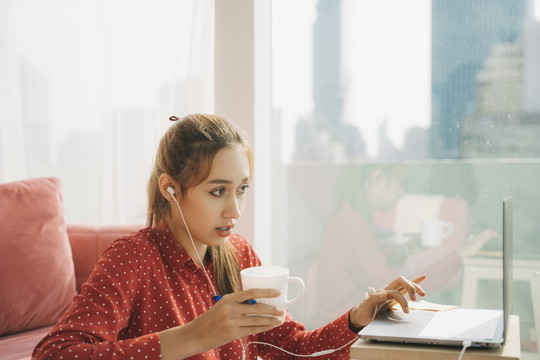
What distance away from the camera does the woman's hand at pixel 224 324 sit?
101 cm

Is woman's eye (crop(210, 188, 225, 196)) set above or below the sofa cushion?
above

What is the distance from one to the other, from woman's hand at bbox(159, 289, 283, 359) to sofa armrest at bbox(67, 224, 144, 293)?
3.45 feet

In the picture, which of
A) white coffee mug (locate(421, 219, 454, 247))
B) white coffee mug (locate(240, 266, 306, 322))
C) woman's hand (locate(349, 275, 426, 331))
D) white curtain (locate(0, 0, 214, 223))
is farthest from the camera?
white curtain (locate(0, 0, 214, 223))

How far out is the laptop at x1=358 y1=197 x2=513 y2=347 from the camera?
0.96 m

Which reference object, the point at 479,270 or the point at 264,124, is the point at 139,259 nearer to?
the point at 264,124

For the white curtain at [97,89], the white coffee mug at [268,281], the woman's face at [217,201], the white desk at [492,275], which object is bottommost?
the white desk at [492,275]

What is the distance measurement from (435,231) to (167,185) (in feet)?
4.35

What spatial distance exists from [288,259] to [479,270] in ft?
2.73

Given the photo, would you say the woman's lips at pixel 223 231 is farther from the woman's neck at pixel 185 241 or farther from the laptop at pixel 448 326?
the laptop at pixel 448 326

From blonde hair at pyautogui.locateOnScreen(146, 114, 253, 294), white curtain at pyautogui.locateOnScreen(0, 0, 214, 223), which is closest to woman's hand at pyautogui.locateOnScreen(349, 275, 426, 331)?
blonde hair at pyautogui.locateOnScreen(146, 114, 253, 294)

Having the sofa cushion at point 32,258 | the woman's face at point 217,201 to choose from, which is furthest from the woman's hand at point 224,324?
the sofa cushion at point 32,258

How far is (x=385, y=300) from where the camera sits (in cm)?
122

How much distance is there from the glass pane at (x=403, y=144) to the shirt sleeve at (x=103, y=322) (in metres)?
1.40

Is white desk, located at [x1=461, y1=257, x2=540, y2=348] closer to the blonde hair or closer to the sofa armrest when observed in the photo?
the blonde hair
